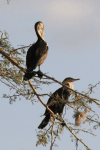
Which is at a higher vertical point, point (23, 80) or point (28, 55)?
point (28, 55)

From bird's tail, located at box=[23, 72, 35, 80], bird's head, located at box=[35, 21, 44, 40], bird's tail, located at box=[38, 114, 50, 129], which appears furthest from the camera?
bird's tail, located at box=[38, 114, 50, 129]

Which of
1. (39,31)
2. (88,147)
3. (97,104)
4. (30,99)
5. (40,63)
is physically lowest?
(88,147)

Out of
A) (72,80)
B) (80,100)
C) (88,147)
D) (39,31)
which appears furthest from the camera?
(72,80)

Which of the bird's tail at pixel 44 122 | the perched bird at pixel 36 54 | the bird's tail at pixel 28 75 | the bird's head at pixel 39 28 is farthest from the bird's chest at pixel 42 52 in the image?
the bird's tail at pixel 44 122

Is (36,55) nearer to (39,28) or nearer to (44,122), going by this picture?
(39,28)

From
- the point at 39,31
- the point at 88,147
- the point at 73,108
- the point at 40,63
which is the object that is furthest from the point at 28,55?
the point at 88,147

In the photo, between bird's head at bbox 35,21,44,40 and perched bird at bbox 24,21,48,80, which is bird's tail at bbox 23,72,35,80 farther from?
bird's head at bbox 35,21,44,40

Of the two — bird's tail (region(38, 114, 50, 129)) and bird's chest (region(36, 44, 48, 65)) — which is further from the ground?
bird's chest (region(36, 44, 48, 65))

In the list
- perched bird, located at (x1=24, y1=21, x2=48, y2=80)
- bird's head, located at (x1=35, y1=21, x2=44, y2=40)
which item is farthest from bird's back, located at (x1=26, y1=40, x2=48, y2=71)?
bird's head, located at (x1=35, y1=21, x2=44, y2=40)

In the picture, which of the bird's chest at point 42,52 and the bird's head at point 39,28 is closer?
the bird's chest at point 42,52

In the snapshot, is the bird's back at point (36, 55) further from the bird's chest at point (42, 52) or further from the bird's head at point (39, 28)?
the bird's head at point (39, 28)

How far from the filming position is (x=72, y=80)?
515 centimetres

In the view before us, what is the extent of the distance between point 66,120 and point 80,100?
496mm

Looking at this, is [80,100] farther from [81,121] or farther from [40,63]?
[40,63]
